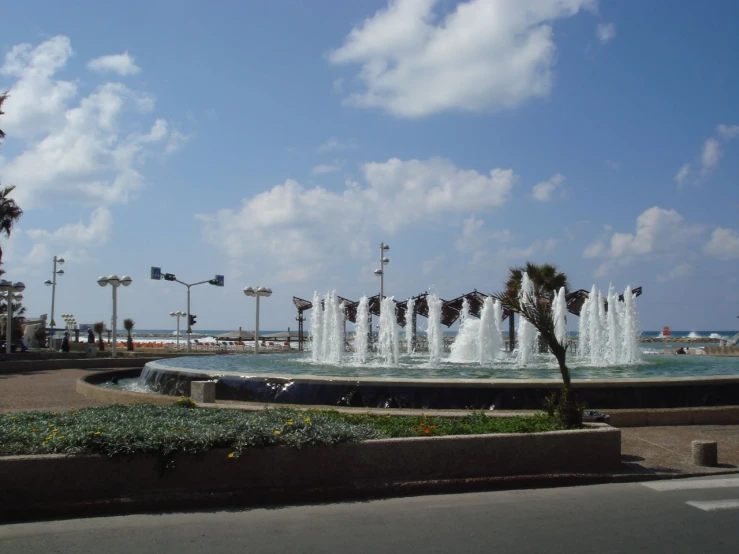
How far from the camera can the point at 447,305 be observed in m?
37.4

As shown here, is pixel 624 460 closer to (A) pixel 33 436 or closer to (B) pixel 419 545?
(B) pixel 419 545

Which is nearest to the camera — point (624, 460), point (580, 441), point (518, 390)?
point (580, 441)

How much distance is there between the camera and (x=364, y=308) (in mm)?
30031

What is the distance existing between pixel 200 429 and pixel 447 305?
30.3m

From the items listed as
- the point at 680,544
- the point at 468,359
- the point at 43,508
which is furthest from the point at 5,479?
the point at 468,359

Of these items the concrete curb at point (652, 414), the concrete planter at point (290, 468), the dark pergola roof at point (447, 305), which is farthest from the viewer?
the dark pergola roof at point (447, 305)

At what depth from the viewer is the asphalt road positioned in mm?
5809

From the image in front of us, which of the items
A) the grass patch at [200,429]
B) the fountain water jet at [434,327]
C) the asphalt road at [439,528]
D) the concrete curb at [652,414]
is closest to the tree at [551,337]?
the grass patch at [200,429]

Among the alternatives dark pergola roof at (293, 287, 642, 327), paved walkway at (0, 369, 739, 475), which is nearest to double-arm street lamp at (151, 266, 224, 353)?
dark pergola roof at (293, 287, 642, 327)

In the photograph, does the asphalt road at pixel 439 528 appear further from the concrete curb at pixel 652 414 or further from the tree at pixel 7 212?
the tree at pixel 7 212

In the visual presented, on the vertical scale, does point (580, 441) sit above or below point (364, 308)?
below

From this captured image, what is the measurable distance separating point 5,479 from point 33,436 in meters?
0.77

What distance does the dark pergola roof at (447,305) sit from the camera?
35562mm

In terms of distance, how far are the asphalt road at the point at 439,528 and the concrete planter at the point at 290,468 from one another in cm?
30
